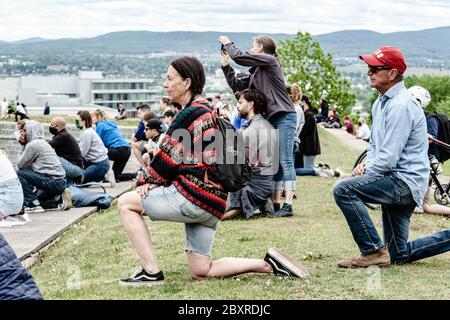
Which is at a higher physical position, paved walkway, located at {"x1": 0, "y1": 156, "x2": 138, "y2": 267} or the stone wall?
paved walkway, located at {"x1": 0, "y1": 156, "x2": 138, "y2": 267}

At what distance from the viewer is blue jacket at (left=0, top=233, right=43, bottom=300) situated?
4812mm

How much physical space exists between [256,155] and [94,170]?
6.69m

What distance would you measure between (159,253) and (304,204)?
14.3ft

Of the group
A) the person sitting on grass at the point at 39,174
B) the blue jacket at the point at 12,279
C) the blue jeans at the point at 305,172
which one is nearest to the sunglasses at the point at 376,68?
the blue jacket at the point at 12,279

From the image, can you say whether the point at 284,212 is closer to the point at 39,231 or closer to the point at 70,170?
the point at 39,231

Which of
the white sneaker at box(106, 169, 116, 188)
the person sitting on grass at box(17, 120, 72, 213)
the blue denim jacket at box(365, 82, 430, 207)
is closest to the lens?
the blue denim jacket at box(365, 82, 430, 207)

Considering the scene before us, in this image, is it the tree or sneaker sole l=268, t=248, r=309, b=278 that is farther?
the tree

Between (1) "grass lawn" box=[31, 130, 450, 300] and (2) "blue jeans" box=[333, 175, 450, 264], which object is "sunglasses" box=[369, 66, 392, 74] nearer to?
(2) "blue jeans" box=[333, 175, 450, 264]

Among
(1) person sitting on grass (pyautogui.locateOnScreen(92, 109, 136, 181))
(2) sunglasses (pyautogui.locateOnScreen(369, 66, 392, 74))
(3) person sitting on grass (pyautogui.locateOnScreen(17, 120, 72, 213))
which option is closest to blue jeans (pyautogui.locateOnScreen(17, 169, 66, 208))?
(3) person sitting on grass (pyautogui.locateOnScreen(17, 120, 72, 213))

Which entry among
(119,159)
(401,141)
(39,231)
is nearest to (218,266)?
(401,141)

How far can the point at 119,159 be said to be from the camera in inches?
762

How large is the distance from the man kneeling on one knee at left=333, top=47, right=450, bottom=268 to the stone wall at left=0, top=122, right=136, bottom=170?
910 inches

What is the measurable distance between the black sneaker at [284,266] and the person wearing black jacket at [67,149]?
8907 millimetres

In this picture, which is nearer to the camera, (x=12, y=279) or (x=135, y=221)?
(x=12, y=279)
